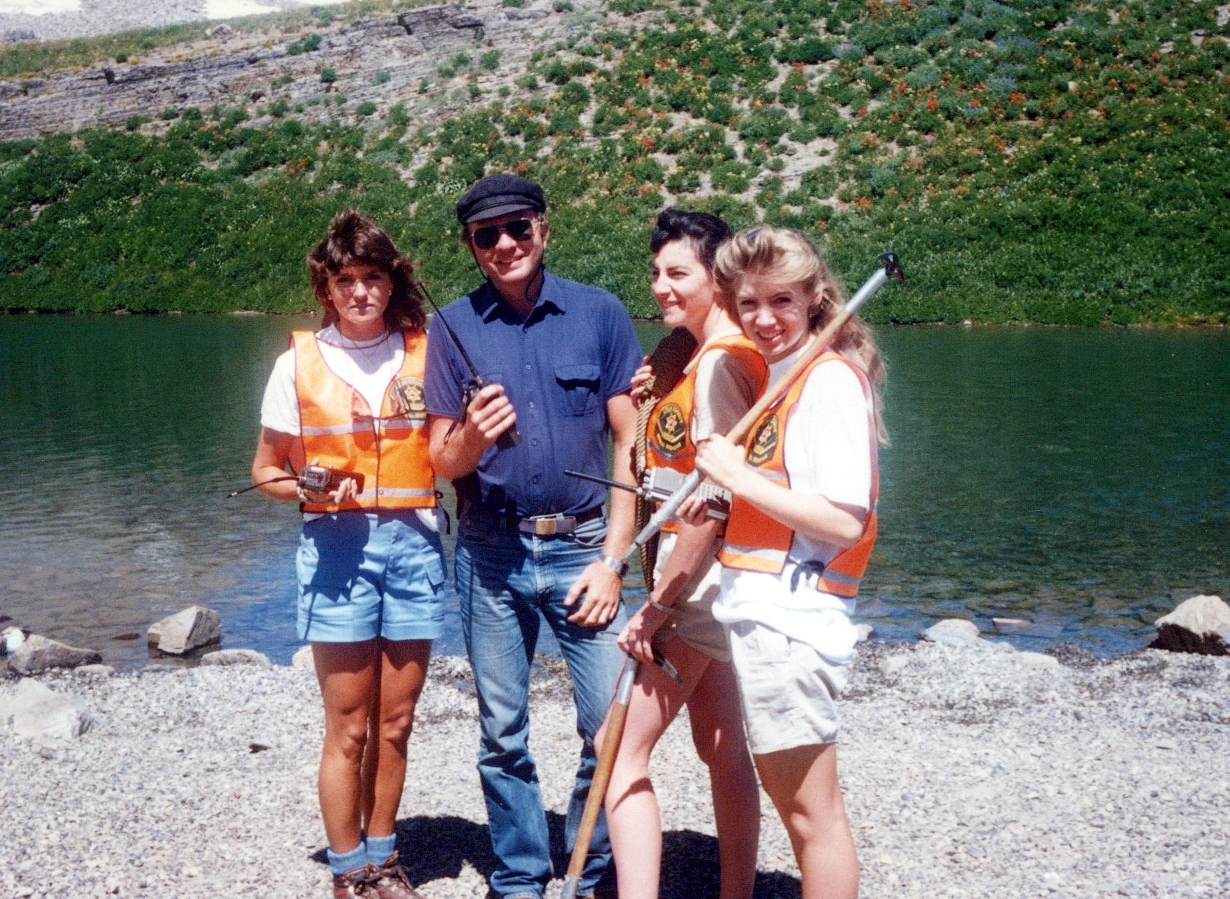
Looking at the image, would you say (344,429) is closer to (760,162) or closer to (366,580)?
(366,580)

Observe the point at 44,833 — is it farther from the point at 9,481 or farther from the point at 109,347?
the point at 109,347

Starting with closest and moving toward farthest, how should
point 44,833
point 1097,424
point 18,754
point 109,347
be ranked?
point 44,833
point 18,754
point 1097,424
point 109,347

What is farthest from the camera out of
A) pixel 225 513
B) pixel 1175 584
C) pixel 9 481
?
pixel 9 481

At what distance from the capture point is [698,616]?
11.7 feet

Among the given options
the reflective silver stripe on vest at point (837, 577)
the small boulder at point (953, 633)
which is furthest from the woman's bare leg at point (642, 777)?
the small boulder at point (953, 633)

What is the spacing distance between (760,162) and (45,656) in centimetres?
3091

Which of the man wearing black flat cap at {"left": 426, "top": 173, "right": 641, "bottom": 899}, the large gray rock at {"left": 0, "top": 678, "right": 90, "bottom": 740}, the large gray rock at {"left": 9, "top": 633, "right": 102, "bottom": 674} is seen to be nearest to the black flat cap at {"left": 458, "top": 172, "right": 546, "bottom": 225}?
the man wearing black flat cap at {"left": 426, "top": 173, "right": 641, "bottom": 899}

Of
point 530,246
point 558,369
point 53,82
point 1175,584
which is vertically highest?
point 53,82

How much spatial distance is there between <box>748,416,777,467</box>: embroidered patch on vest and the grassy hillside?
26991mm

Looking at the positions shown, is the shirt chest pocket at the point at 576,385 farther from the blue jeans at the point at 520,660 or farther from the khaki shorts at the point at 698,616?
the khaki shorts at the point at 698,616

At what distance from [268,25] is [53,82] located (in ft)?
35.9

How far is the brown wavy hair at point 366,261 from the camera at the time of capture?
12.9 ft

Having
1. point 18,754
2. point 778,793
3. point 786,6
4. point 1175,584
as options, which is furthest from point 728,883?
point 786,6

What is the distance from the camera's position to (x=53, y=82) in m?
49.5
